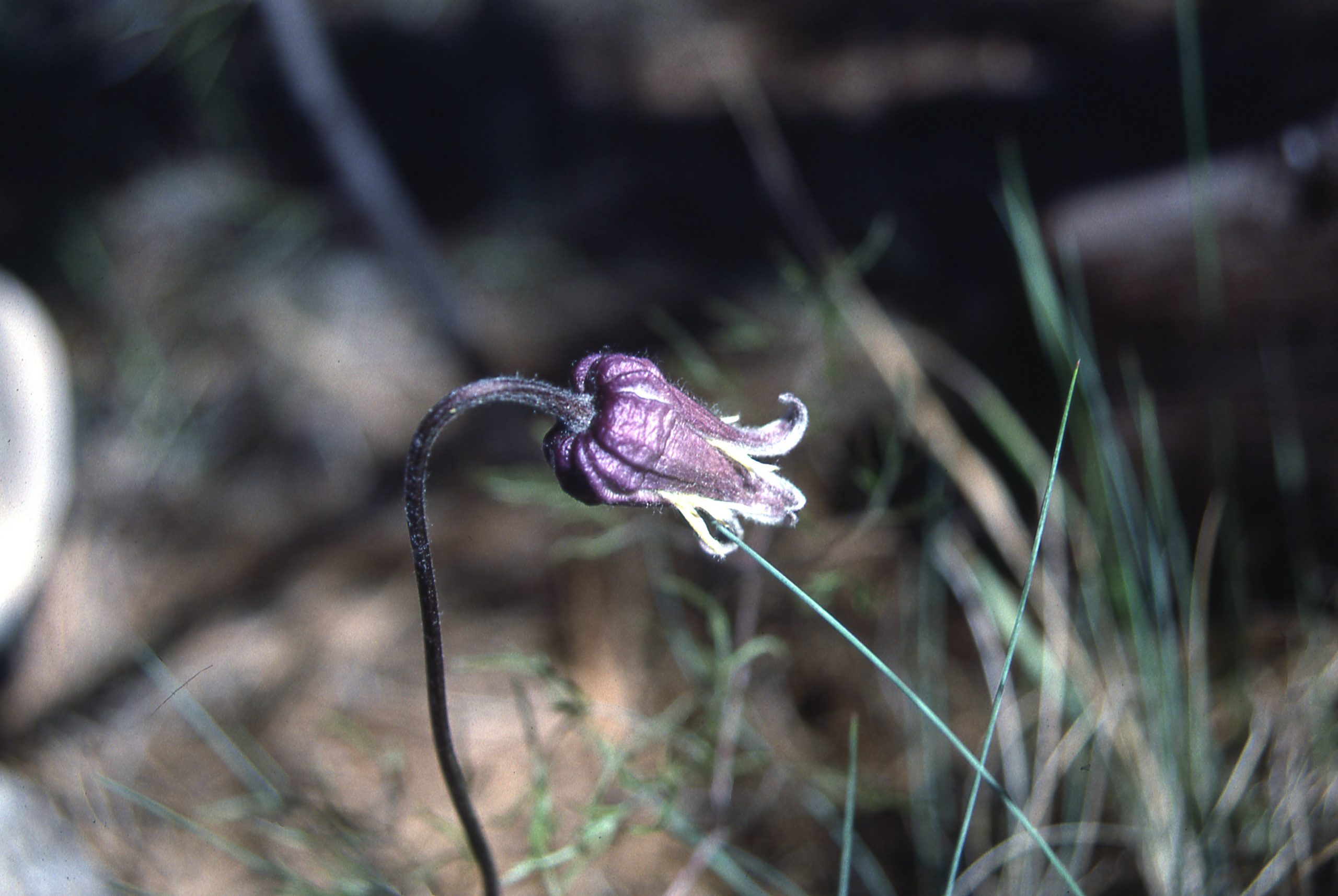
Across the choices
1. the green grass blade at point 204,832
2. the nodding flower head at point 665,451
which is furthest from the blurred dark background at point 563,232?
the green grass blade at point 204,832

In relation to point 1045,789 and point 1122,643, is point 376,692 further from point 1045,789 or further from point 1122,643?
point 1122,643

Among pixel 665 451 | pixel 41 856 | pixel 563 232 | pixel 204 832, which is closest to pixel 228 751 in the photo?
pixel 204 832

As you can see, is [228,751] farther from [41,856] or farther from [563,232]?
[563,232]

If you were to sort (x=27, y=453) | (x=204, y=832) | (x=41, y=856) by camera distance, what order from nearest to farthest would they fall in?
(x=204, y=832) < (x=41, y=856) < (x=27, y=453)

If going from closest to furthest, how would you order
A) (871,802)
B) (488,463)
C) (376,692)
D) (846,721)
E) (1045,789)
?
(1045,789) < (871,802) < (846,721) < (376,692) < (488,463)

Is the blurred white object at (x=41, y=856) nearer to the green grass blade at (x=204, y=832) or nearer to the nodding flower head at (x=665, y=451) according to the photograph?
the green grass blade at (x=204, y=832)

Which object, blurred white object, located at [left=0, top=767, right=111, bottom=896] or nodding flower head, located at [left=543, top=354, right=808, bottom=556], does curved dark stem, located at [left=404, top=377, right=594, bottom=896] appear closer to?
nodding flower head, located at [left=543, top=354, right=808, bottom=556]

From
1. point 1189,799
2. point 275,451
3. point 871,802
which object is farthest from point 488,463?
point 1189,799
